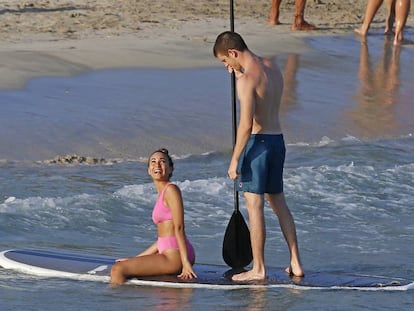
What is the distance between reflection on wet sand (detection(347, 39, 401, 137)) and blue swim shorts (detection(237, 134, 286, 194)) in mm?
4999

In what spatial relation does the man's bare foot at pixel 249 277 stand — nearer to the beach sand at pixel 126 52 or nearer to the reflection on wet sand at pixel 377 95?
the beach sand at pixel 126 52

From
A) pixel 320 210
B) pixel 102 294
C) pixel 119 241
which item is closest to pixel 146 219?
pixel 119 241

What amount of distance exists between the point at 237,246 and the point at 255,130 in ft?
2.47

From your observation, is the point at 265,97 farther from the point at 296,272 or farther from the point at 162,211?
the point at 296,272

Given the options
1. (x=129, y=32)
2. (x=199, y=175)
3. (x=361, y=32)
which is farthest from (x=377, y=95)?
(x=199, y=175)

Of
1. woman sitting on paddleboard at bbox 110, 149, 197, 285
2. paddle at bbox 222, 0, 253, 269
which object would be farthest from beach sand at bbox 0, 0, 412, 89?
woman sitting on paddleboard at bbox 110, 149, 197, 285

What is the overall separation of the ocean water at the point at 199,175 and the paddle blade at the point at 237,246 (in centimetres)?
41

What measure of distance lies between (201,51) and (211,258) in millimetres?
7051

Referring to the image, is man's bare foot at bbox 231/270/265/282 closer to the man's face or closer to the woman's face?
the woman's face

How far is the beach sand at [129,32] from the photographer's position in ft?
43.9

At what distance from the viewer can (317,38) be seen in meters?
16.3

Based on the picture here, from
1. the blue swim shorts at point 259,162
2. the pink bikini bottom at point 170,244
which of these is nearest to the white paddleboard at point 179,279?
the pink bikini bottom at point 170,244

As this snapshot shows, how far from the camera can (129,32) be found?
15.4m

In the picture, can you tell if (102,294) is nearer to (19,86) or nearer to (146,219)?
(146,219)
